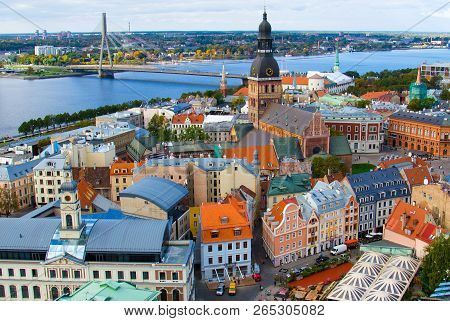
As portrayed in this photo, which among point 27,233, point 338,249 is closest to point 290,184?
point 338,249

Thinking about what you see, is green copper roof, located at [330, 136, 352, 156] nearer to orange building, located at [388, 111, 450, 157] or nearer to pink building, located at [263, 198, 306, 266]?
orange building, located at [388, 111, 450, 157]

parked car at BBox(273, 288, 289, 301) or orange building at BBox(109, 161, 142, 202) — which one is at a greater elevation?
orange building at BBox(109, 161, 142, 202)

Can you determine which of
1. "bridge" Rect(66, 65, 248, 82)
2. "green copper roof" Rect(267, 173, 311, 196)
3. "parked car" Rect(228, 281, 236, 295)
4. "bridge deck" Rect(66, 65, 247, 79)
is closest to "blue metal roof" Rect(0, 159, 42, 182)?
"green copper roof" Rect(267, 173, 311, 196)

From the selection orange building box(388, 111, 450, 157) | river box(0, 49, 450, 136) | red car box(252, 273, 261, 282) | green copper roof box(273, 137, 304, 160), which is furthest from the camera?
river box(0, 49, 450, 136)

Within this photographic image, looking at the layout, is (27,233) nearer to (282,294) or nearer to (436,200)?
(282,294)

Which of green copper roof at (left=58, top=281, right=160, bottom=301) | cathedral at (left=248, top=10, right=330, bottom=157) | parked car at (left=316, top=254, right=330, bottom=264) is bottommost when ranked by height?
parked car at (left=316, top=254, right=330, bottom=264)

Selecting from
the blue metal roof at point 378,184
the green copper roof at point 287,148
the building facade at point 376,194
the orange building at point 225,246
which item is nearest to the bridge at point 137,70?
the green copper roof at point 287,148

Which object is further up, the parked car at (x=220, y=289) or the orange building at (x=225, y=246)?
the orange building at (x=225, y=246)

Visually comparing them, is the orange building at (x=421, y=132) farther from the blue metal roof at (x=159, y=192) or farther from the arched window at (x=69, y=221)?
the arched window at (x=69, y=221)
